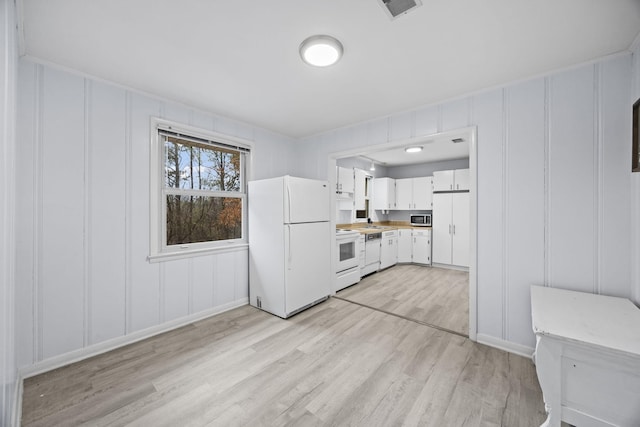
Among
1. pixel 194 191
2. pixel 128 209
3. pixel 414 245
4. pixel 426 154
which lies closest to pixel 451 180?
pixel 426 154

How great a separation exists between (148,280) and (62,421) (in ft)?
3.99

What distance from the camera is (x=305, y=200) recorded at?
3324mm

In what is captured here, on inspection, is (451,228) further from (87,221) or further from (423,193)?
(87,221)

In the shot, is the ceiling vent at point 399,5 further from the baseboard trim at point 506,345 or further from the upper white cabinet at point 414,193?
the upper white cabinet at point 414,193

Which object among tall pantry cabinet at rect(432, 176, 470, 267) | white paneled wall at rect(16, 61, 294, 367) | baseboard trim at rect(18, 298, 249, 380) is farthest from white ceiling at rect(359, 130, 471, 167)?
baseboard trim at rect(18, 298, 249, 380)

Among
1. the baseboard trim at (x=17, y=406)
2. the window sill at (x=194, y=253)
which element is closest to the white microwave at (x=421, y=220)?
the window sill at (x=194, y=253)

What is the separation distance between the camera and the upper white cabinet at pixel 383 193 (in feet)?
20.7

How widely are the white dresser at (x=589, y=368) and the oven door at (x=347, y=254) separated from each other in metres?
2.77

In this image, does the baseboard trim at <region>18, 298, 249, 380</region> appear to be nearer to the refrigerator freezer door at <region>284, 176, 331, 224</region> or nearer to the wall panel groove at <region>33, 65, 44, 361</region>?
the wall panel groove at <region>33, 65, 44, 361</region>

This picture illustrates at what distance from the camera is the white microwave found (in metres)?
6.12

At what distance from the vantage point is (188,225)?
304 centimetres

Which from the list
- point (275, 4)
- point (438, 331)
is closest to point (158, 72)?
point (275, 4)

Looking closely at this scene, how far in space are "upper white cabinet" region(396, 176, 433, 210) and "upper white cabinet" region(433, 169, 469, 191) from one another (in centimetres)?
22

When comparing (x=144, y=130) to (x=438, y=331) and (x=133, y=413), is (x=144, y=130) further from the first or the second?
(x=438, y=331)
